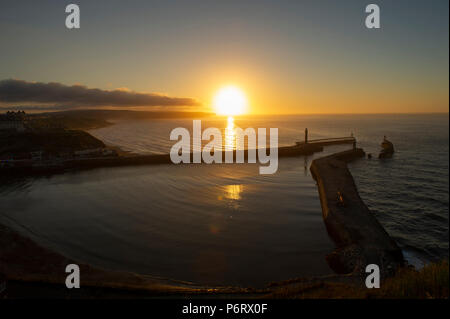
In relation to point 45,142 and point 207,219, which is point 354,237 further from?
point 45,142

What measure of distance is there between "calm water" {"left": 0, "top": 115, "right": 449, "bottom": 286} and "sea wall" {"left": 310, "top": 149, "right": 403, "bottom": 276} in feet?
2.64

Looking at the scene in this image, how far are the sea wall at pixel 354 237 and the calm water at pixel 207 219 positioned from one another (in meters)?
0.81

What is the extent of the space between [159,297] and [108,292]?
204 cm

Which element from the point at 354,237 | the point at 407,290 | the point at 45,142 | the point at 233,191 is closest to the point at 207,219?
the point at 233,191

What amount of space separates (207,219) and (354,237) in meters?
9.69

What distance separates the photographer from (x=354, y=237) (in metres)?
14.1

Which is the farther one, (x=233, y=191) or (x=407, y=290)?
(x=233, y=191)

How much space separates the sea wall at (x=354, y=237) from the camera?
1195cm

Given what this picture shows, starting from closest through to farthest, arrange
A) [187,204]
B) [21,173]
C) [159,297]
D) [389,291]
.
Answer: [389,291]
[159,297]
[187,204]
[21,173]

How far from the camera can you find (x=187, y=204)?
2102cm

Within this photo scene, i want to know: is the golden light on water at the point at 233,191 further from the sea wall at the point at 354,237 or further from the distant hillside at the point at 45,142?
the distant hillside at the point at 45,142
